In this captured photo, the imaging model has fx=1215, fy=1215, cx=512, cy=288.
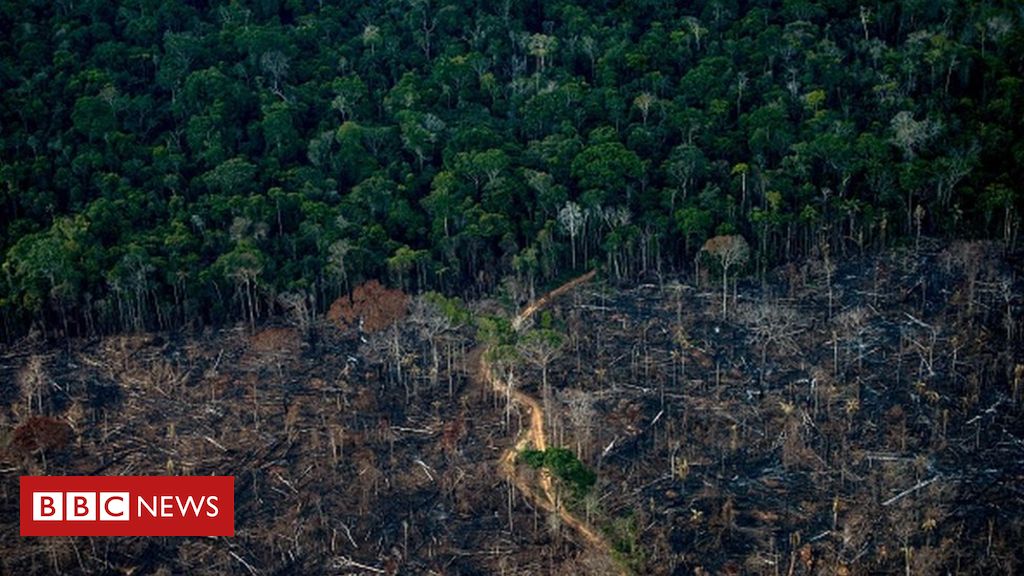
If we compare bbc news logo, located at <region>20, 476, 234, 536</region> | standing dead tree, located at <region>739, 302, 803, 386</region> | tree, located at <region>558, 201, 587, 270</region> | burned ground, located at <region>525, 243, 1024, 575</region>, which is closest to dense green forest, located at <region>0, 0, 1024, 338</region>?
tree, located at <region>558, 201, 587, 270</region>

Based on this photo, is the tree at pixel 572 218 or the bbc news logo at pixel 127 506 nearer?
the bbc news logo at pixel 127 506

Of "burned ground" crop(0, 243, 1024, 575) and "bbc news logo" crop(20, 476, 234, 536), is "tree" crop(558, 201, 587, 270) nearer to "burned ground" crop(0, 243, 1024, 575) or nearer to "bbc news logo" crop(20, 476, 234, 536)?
"burned ground" crop(0, 243, 1024, 575)

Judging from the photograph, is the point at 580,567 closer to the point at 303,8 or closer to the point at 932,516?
the point at 932,516

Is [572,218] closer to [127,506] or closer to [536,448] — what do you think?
[536,448]

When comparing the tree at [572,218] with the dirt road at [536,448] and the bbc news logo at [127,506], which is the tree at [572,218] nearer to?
the dirt road at [536,448]

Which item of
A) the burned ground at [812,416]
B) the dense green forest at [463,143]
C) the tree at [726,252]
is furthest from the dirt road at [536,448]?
the tree at [726,252]
